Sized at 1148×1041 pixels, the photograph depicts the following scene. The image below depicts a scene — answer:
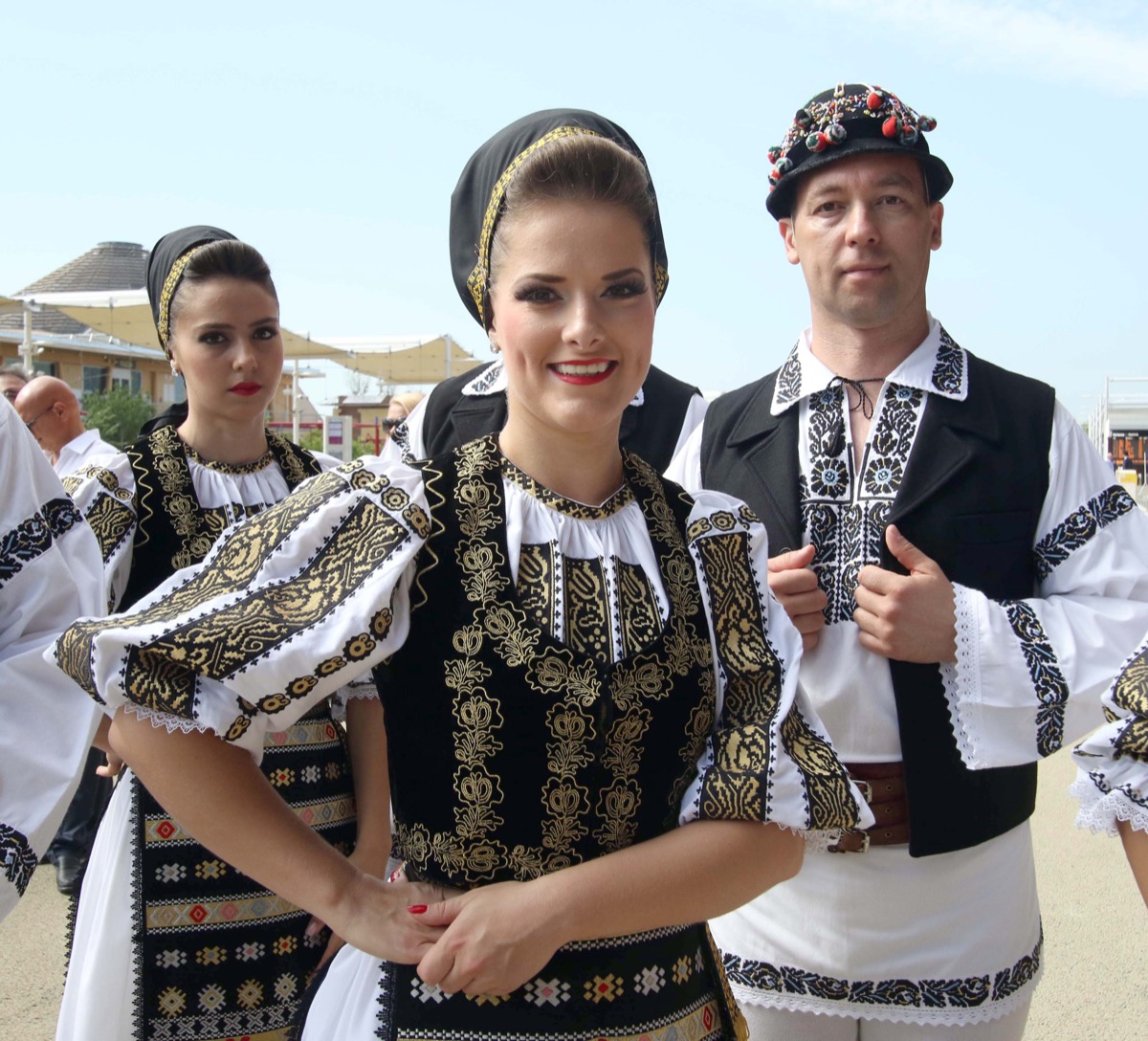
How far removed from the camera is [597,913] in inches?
48.3

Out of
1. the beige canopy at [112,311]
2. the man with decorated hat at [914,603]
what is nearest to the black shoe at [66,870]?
the man with decorated hat at [914,603]

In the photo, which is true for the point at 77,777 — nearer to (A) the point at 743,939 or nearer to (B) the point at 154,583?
(B) the point at 154,583

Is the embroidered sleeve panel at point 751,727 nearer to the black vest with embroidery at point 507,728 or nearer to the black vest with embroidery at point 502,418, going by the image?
the black vest with embroidery at point 507,728

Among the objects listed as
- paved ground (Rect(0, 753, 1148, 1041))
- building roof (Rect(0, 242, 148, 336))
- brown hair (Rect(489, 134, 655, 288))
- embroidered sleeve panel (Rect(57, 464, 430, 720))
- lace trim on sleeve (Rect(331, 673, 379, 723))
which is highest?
building roof (Rect(0, 242, 148, 336))

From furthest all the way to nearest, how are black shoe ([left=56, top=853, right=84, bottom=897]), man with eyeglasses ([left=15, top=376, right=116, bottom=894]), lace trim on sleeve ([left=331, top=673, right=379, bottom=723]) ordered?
man with eyeglasses ([left=15, top=376, right=116, bottom=894]), black shoe ([left=56, top=853, right=84, bottom=897]), lace trim on sleeve ([left=331, top=673, right=379, bottom=723])

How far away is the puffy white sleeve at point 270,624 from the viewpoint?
46.8 inches

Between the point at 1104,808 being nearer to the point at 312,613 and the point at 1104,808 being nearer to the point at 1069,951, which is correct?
the point at 312,613

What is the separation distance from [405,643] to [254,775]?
0.22m

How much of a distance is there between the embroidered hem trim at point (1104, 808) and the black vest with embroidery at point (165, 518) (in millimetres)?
1639

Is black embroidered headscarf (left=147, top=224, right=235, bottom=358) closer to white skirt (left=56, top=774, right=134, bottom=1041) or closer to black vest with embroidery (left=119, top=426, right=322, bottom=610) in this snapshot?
black vest with embroidery (left=119, top=426, right=322, bottom=610)

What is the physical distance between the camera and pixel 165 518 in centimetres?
235

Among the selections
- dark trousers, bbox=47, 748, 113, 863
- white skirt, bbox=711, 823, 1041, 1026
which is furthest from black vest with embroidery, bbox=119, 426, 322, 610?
dark trousers, bbox=47, 748, 113, 863

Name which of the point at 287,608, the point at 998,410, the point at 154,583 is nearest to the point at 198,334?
the point at 154,583

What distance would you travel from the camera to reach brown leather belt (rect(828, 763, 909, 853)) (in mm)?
1911
